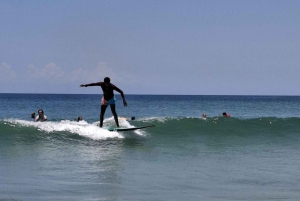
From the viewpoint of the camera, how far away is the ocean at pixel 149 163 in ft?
29.1

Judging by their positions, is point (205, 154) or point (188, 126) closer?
point (205, 154)

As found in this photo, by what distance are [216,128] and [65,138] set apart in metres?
8.17

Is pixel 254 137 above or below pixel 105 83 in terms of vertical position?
below

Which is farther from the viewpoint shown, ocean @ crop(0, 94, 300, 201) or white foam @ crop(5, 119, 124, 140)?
white foam @ crop(5, 119, 124, 140)

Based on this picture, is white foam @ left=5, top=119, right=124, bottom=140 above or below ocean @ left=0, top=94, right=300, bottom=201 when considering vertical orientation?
above

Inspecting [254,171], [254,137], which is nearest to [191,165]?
[254,171]

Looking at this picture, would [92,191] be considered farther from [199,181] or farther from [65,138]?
[65,138]

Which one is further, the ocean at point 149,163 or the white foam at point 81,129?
the white foam at point 81,129

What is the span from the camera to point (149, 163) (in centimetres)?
1252

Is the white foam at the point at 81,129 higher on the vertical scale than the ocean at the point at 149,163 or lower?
higher

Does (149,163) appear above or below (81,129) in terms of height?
below

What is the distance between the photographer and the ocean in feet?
29.1

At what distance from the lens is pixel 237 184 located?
9891 millimetres

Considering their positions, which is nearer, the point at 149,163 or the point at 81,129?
the point at 149,163
